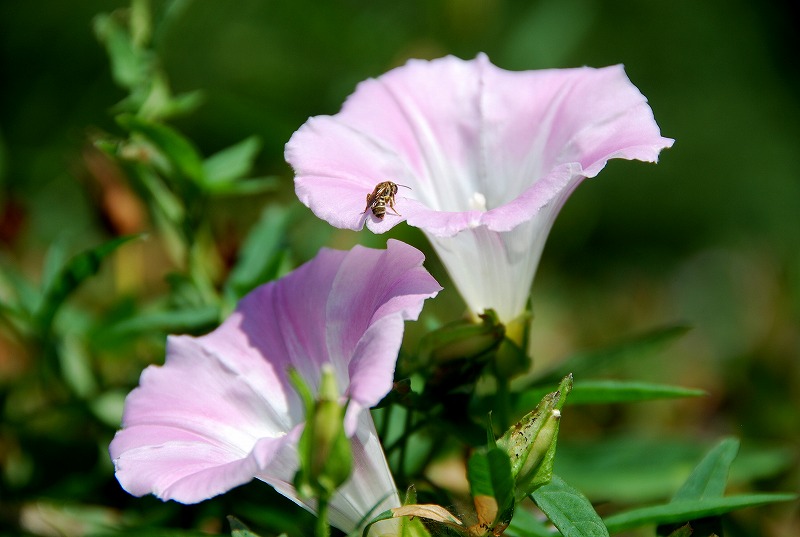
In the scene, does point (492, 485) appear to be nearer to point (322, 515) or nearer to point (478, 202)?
point (322, 515)

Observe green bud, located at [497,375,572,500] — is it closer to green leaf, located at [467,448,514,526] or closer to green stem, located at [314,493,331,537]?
green leaf, located at [467,448,514,526]

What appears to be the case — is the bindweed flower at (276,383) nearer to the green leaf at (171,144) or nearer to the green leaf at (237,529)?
the green leaf at (237,529)

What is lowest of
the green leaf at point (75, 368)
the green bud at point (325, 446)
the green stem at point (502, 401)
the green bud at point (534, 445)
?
the green leaf at point (75, 368)

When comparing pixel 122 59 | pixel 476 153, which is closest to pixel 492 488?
pixel 476 153

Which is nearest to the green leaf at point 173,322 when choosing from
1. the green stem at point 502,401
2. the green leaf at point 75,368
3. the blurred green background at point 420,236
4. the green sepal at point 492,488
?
the blurred green background at point 420,236

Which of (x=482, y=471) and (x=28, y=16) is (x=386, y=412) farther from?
(x=28, y=16)
